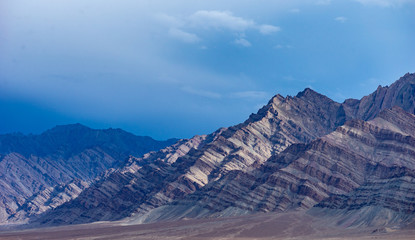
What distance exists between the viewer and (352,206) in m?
154

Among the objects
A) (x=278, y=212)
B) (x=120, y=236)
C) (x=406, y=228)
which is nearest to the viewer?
(x=406, y=228)

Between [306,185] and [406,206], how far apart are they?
4929cm

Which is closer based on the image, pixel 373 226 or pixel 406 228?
pixel 406 228

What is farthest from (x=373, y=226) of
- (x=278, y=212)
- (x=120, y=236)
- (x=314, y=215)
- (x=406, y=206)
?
(x=120, y=236)

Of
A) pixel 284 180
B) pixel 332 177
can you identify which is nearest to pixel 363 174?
pixel 332 177

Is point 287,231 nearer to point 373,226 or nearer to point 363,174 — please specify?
point 373,226

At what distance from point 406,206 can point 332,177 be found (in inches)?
2036

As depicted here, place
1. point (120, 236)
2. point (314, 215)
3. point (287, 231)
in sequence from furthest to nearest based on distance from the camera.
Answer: point (314, 215), point (120, 236), point (287, 231)

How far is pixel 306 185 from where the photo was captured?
7480 inches

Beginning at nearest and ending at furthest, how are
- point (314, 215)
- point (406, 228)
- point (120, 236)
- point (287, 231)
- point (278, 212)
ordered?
1. point (406, 228)
2. point (287, 231)
3. point (120, 236)
4. point (314, 215)
5. point (278, 212)

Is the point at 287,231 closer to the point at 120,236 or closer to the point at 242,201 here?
the point at 120,236

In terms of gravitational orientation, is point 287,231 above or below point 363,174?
below

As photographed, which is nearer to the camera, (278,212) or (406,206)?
(406,206)

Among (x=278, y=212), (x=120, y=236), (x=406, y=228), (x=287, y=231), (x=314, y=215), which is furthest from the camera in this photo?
(x=278, y=212)
